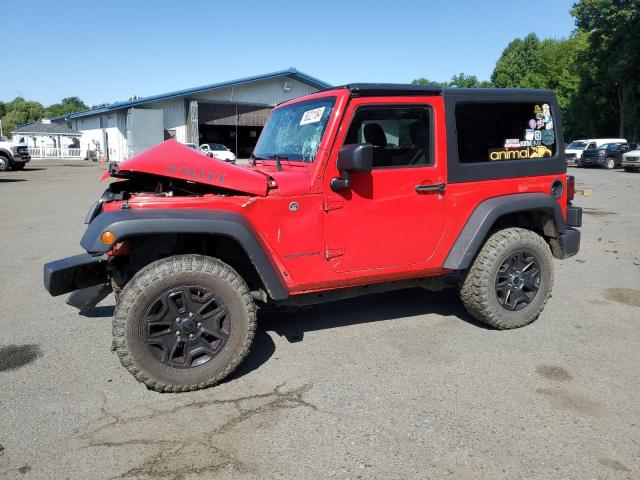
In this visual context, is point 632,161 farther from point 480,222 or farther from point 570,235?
point 480,222

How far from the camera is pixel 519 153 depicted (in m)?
→ 4.35

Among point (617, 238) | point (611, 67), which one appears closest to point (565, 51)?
point (611, 67)

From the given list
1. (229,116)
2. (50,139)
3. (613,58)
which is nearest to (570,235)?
(229,116)

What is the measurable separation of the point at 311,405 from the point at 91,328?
2.34 m

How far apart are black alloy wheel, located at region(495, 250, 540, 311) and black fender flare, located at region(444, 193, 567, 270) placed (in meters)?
0.40

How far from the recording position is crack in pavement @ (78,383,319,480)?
2559 mm

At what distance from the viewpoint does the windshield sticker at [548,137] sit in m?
4.48

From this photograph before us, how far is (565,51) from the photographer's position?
58438 mm

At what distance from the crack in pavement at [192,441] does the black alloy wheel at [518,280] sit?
6.61ft

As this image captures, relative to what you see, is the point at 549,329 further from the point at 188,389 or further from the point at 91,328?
the point at 91,328

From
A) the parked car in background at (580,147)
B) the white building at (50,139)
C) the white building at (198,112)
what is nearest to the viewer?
the parked car in background at (580,147)

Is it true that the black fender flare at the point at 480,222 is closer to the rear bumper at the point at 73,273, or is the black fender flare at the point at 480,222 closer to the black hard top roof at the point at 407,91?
the black hard top roof at the point at 407,91

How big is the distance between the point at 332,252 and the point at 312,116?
1.09 m

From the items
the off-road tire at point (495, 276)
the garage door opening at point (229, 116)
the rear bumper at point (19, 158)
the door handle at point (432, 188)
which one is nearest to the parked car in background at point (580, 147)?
the garage door opening at point (229, 116)
